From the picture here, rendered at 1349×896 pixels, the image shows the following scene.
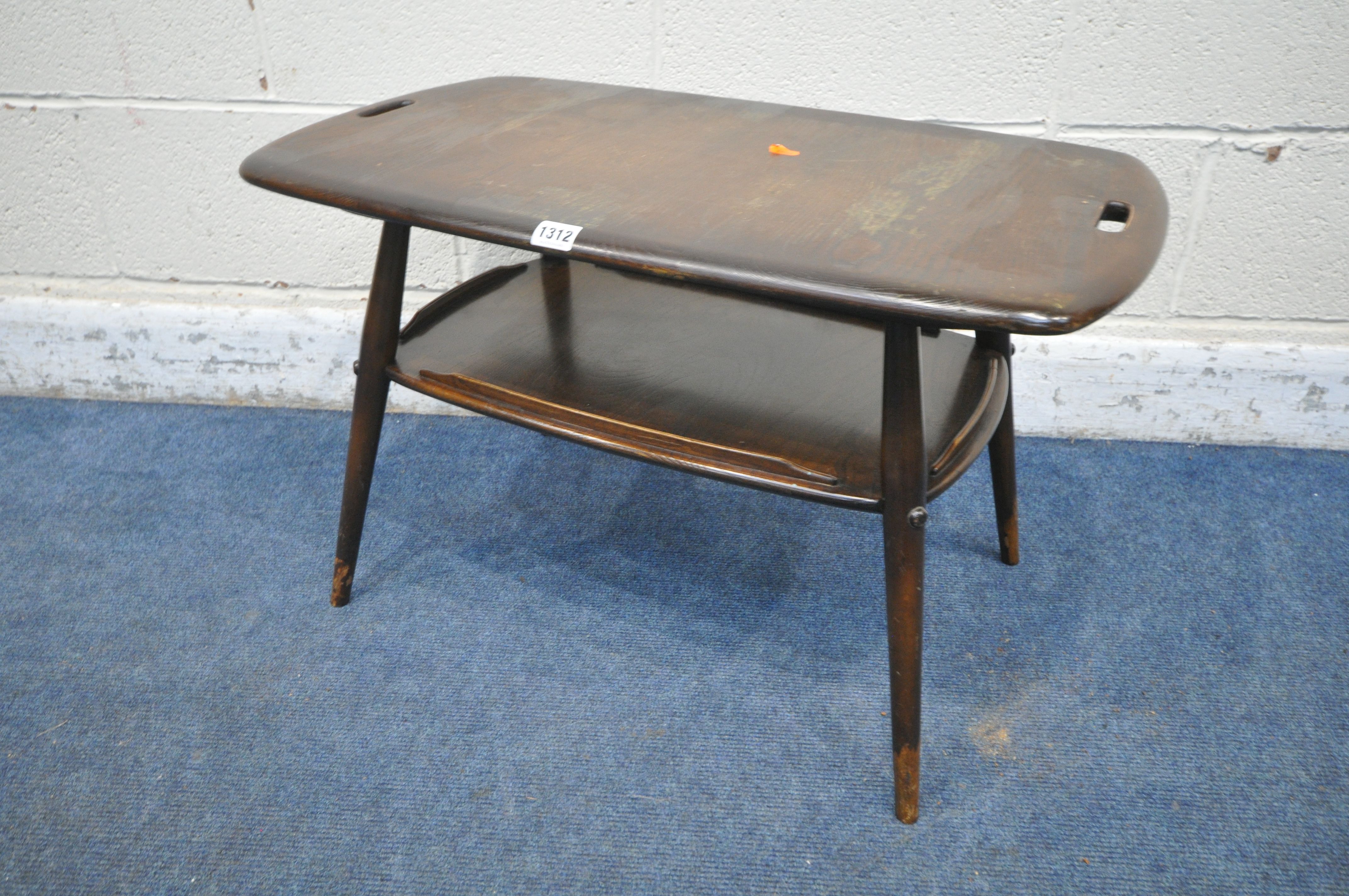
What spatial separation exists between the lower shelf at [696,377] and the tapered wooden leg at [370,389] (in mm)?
39

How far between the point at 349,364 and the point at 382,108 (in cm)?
66

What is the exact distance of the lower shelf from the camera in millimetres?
1003

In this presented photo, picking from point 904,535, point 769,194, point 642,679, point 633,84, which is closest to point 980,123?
point 633,84

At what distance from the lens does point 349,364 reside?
1.81 metres

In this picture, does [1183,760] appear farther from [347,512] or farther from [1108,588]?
[347,512]

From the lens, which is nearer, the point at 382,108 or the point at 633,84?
the point at 382,108

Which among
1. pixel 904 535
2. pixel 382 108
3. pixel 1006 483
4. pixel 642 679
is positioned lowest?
pixel 642 679

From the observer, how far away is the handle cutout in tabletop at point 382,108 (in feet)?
4.07

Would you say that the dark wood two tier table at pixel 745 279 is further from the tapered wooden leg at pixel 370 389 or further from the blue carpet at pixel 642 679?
the blue carpet at pixel 642 679

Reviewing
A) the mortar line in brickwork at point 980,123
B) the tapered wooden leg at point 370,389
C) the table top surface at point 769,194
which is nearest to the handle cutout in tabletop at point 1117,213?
the table top surface at point 769,194

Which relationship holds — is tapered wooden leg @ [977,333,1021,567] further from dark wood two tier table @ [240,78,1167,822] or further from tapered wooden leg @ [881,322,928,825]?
tapered wooden leg @ [881,322,928,825]

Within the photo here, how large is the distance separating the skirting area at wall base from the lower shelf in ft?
1.70

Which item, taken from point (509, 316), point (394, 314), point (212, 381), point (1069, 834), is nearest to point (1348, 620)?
point (1069, 834)

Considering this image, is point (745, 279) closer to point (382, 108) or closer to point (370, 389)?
point (370, 389)
